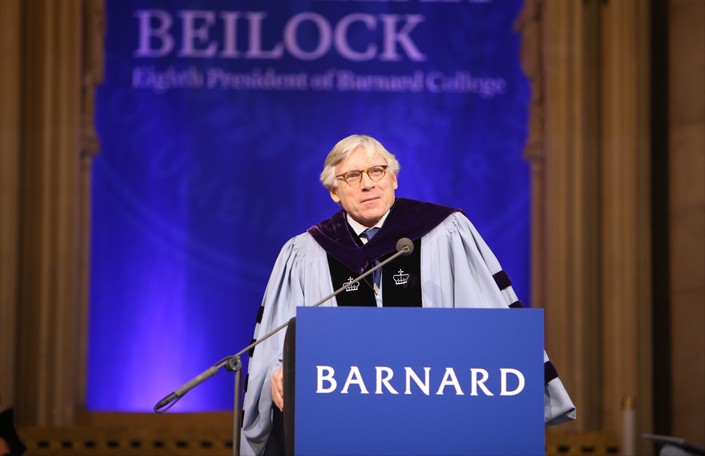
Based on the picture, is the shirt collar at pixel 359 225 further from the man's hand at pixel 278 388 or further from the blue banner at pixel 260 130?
the blue banner at pixel 260 130

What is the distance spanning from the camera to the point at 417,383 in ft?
10.3

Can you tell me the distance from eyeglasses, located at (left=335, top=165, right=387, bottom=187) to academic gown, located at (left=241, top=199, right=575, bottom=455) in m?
0.23

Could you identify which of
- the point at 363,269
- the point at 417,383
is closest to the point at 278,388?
the point at 363,269

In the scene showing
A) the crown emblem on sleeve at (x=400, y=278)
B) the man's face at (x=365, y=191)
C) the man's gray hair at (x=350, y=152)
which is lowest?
the crown emblem on sleeve at (x=400, y=278)

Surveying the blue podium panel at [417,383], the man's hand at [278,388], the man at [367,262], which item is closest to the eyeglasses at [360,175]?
the man at [367,262]

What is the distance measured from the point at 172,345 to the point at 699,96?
4321 mm

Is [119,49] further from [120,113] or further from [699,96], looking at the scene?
[699,96]

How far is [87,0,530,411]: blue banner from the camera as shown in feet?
27.0

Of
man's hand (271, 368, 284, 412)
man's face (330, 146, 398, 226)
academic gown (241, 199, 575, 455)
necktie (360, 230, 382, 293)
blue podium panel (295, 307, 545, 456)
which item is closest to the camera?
blue podium panel (295, 307, 545, 456)

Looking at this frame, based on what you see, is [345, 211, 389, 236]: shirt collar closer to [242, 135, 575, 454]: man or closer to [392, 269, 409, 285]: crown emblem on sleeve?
[242, 135, 575, 454]: man

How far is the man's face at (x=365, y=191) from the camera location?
4.21m

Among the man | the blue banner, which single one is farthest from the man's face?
the blue banner

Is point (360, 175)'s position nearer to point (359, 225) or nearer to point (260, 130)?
point (359, 225)

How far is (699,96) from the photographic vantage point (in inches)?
296
